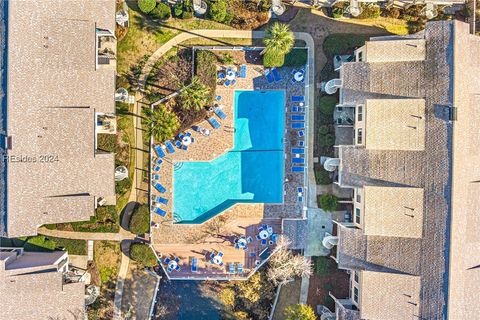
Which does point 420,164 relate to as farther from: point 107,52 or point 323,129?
point 107,52

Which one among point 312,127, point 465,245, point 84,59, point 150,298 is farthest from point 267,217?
point 84,59

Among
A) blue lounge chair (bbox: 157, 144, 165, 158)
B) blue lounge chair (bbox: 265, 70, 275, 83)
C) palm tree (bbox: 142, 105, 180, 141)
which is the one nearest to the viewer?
palm tree (bbox: 142, 105, 180, 141)

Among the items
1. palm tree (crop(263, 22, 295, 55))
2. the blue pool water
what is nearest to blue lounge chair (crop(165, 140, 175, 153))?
the blue pool water

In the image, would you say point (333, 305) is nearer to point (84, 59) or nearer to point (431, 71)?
point (431, 71)

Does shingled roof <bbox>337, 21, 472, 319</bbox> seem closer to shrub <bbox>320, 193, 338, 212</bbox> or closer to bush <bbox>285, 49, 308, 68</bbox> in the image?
shrub <bbox>320, 193, 338, 212</bbox>

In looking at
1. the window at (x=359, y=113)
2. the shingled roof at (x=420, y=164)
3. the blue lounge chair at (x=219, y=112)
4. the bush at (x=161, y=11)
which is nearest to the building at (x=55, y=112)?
the bush at (x=161, y=11)
